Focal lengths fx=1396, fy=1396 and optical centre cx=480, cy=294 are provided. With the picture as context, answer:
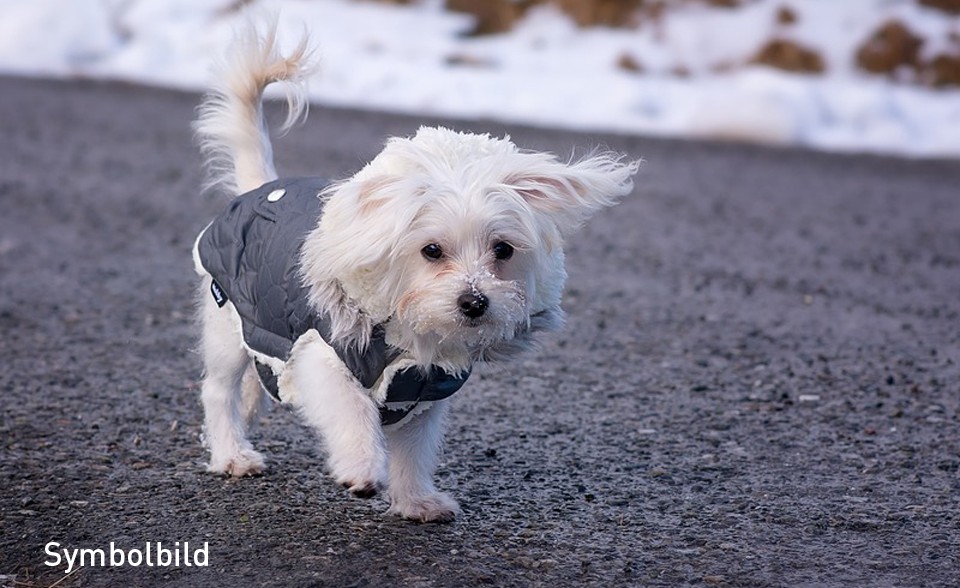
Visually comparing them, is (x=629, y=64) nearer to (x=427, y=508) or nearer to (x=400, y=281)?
(x=427, y=508)

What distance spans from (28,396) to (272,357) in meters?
1.68

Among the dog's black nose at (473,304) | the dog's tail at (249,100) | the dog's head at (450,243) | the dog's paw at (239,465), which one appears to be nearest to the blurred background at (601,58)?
the dog's tail at (249,100)

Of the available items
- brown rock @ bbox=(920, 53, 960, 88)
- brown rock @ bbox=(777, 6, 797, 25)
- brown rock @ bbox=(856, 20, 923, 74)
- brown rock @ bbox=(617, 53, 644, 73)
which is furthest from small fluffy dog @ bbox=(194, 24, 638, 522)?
brown rock @ bbox=(777, 6, 797, 25)

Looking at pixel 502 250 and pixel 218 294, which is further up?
pixel 502 250

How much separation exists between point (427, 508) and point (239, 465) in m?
0.79

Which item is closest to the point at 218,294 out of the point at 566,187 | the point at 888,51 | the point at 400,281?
the point at 400,281

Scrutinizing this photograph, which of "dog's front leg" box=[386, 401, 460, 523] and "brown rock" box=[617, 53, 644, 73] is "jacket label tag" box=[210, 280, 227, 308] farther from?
"brown rock" box=[617, 53, 644, 73]

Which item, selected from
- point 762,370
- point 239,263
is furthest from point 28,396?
point 762,370

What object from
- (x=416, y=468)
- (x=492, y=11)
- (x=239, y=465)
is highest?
(x=492, y=11)

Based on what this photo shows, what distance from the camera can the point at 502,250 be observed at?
3.94m

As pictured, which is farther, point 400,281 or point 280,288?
point 280,288

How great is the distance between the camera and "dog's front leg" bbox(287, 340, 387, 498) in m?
3.98

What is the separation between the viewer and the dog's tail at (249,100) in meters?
4.98

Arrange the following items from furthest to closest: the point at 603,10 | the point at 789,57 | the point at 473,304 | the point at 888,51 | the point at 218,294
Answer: the point at 603,10 → the point at 789,57 → the point at 888,51 → the point at 218,294 → the point at 473,304
